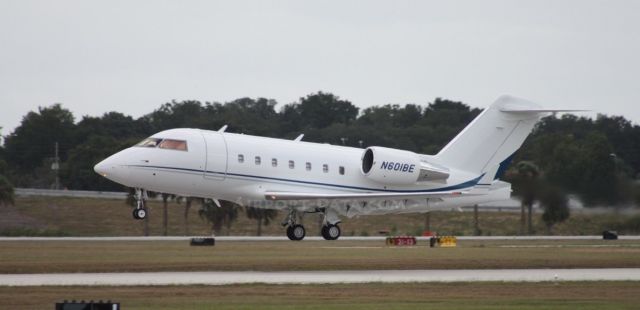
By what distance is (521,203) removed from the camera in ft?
158

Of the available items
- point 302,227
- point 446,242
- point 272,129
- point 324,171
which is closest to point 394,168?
point 324,171

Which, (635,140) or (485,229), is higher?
(635,140)

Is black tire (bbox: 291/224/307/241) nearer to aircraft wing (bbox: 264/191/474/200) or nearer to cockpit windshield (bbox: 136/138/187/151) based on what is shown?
aircraft wing (bbox: 264/191/474/200)

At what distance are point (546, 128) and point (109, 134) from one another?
41961 mm

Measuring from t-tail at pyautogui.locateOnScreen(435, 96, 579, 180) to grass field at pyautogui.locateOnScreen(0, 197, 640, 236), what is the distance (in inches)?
720

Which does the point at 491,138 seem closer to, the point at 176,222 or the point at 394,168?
the point at 394,168

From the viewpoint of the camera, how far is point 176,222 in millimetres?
74125

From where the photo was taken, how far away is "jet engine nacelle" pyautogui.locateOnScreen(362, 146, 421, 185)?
42.5 meters

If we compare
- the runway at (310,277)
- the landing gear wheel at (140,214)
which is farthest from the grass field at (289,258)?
the runway at (310,277)

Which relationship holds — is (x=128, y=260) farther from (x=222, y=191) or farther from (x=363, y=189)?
(x=363, y=189)

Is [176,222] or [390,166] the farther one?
[176,222]

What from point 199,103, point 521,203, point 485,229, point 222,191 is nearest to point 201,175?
point 222,191

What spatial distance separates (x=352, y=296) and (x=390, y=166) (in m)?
18.3

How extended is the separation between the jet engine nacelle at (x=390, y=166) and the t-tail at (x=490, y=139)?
1.93 meters
